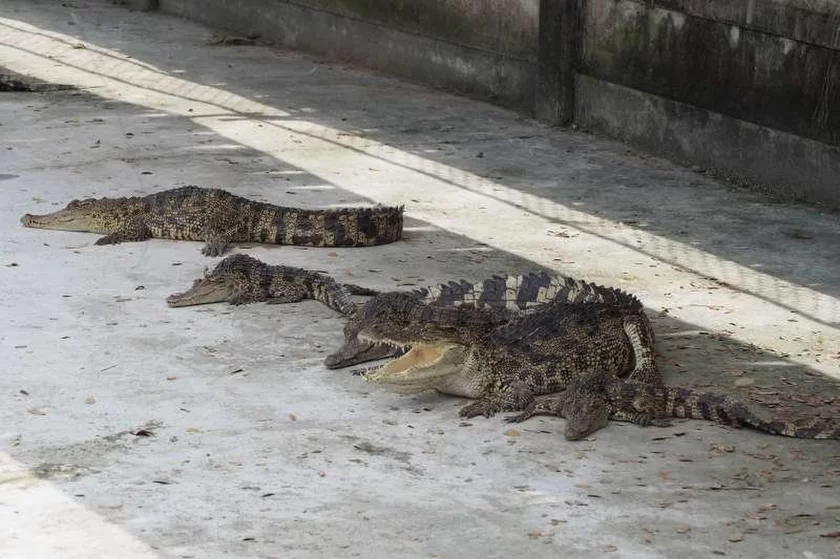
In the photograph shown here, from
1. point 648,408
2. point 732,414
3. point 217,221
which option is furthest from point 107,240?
point 732,414

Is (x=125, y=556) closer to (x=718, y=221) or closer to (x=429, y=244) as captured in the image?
(x=429, y=244)

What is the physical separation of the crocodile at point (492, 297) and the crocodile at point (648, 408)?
61 centimetres

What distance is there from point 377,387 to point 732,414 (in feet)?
5.02

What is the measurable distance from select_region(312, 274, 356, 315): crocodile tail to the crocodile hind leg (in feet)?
5.19

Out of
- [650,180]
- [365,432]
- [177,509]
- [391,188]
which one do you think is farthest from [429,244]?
[177,509]

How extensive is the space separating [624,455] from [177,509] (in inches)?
67.8

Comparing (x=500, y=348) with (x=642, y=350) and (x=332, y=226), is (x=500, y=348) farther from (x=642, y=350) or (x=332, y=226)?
(x=332, y=226)

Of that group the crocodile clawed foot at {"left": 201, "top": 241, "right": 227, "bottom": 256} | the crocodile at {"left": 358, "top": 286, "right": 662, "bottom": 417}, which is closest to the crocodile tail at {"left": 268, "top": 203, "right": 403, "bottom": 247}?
the crocodile clawed foot at {"left": 201, "top": 241, "right": 227, "bottom": 256}

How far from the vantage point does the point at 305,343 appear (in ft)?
23.4

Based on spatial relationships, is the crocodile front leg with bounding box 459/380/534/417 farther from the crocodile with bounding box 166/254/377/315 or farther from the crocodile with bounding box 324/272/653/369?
the crocodile with bounding box 166/254/377/315

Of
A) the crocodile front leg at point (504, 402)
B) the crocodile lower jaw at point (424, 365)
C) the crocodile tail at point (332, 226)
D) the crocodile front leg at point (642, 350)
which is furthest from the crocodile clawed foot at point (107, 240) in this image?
the crocodile front leg at point (642, 350)

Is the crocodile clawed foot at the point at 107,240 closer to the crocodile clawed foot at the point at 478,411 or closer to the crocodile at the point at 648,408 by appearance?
the crocodile clawed foot at the point at 478,411

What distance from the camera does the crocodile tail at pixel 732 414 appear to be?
19.8 feet

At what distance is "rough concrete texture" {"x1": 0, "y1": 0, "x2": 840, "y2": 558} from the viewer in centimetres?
520
